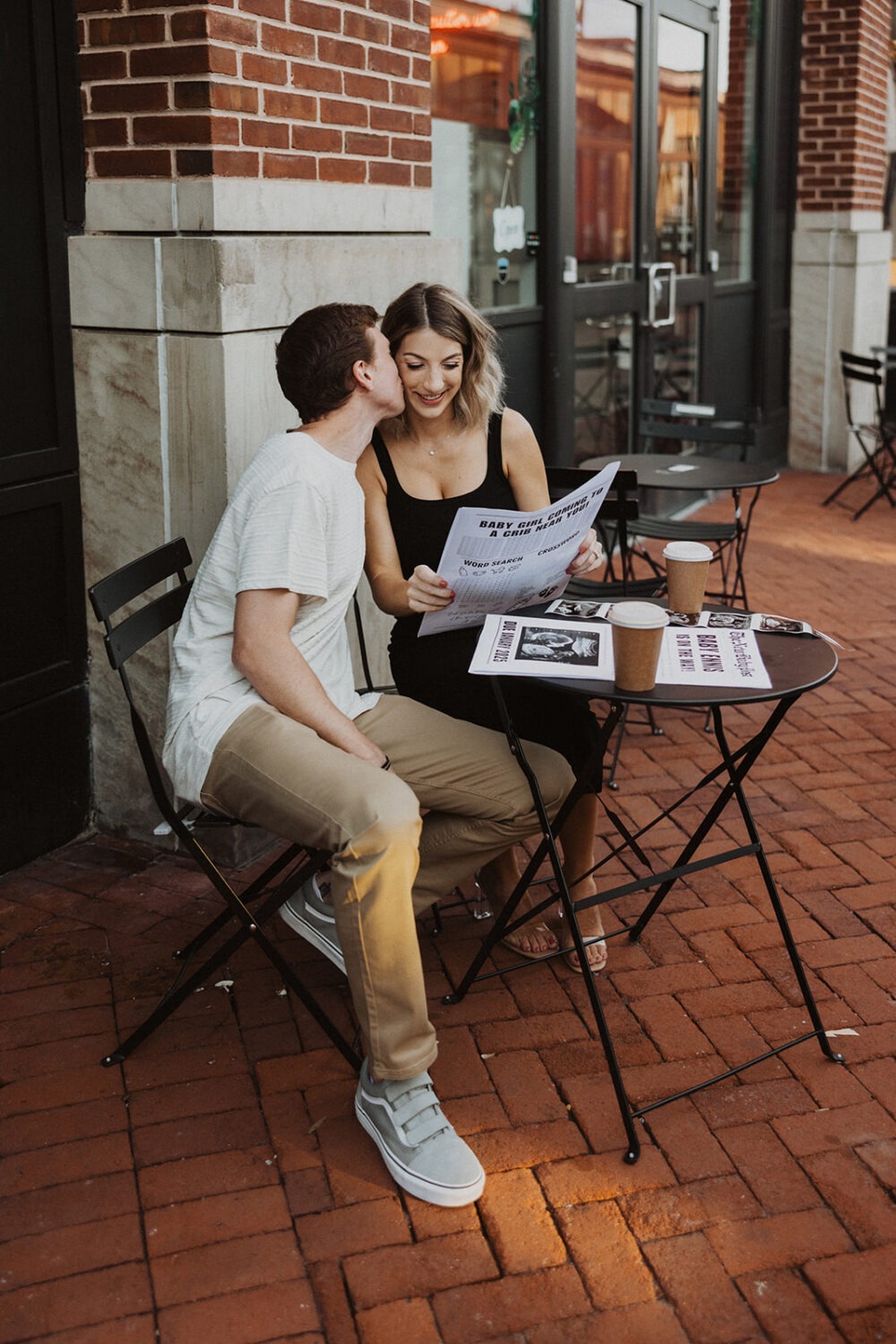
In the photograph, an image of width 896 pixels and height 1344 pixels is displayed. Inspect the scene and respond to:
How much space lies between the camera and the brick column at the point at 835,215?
1016 cm

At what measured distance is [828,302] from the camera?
10586 mm

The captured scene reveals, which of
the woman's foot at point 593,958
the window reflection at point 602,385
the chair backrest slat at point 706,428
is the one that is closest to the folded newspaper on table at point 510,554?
the woman's foot at point 593,958

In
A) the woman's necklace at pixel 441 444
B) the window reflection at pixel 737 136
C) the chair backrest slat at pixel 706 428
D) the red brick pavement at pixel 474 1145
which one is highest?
the window reflection at pixel 737 136

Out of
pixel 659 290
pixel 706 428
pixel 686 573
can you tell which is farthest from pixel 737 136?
pixel 686 573

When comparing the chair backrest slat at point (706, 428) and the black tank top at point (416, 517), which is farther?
the chair backrest slat at point (706, 428)

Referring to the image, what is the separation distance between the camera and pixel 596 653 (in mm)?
2740

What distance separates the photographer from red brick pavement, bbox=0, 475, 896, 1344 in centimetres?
225

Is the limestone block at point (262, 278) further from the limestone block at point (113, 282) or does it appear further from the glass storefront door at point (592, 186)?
the glass storefront door at point (592, 186)

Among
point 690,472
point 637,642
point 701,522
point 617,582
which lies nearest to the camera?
point 637,642

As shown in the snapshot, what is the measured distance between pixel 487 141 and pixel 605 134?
1.20 meters

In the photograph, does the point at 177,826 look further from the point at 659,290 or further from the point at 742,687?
the point at 659,290

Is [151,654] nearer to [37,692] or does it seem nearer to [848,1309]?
[37,692]

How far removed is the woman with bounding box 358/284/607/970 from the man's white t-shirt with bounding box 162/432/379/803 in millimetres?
344

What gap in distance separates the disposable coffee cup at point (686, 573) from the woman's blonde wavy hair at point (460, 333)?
681mm
